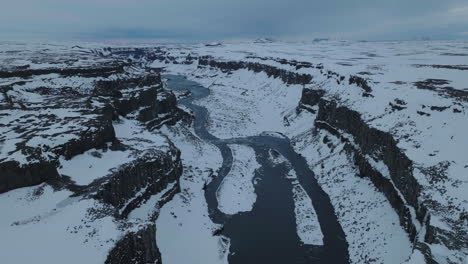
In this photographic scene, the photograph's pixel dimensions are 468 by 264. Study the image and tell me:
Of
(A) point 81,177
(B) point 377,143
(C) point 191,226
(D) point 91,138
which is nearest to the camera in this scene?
(A) point 81,177

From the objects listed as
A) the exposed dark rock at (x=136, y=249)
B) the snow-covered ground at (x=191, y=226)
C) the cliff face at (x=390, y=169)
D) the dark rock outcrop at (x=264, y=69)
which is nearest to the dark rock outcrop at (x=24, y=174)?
the snow-covered ground at (x=191, y=226)

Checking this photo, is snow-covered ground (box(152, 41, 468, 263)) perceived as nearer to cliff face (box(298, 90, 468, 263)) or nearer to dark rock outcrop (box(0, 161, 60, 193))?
cliff face (box(298, 90, 468, 263))

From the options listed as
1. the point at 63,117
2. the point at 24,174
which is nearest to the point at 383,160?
the point at 24,174

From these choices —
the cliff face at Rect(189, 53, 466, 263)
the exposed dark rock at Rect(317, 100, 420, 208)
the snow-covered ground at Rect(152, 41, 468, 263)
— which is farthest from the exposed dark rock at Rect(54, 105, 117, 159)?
the exposed dark rock at Rect(317, 100, 420, 208)

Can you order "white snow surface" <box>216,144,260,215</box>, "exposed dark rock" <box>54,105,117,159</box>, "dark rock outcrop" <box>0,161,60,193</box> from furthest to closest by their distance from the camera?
"white snow surface" <box>216,144,260,215</box> < "exposed dark rock" <box>54,105,117,159</box> < "dark rock outcrop" <box>0,161,60,193</box>

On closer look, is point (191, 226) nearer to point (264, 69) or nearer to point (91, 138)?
point (91, 138)

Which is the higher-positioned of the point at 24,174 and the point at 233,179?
the point at 24,174

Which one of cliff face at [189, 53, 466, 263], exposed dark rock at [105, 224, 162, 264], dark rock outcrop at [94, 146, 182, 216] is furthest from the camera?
dark rock outcrop at [94, 146, 182, 216]
